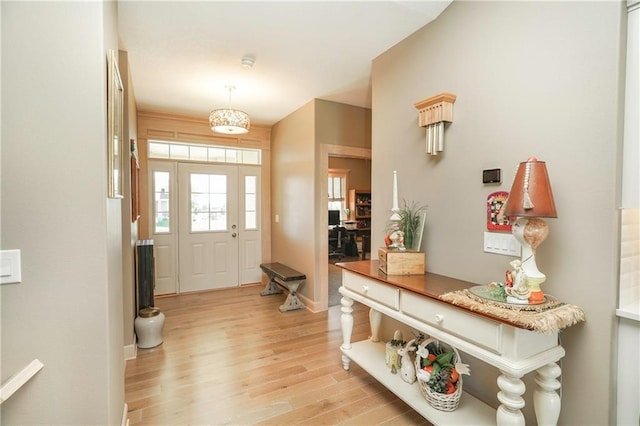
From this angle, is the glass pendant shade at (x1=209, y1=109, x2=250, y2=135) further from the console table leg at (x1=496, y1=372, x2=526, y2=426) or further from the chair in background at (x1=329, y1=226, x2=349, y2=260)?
the chair in background at (x1=329, y1=226, x2=349, y2=260)

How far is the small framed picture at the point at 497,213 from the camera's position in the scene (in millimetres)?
1787

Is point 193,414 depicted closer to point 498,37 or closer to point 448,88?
point 448,88

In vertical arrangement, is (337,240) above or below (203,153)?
below

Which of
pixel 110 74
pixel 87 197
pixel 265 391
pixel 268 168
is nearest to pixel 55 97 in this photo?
pixel 110 74

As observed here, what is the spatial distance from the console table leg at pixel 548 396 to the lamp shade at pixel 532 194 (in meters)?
0.74

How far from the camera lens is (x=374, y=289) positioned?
84.6 inches

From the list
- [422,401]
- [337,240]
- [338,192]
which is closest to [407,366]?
[422,401]

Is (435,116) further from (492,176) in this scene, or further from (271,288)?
(271,288)

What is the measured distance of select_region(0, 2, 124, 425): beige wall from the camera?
1.12m

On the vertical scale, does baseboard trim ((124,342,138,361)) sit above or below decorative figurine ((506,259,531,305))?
below

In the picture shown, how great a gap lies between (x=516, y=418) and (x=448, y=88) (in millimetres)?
1992

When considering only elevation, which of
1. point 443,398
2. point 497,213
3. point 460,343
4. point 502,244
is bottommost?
point 443,398

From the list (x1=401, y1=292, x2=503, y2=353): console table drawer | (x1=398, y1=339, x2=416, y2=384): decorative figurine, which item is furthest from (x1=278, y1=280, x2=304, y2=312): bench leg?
(x1=401, y1=292, x2=503, y2=353): console table drawer

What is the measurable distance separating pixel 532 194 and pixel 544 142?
16.7 inches
